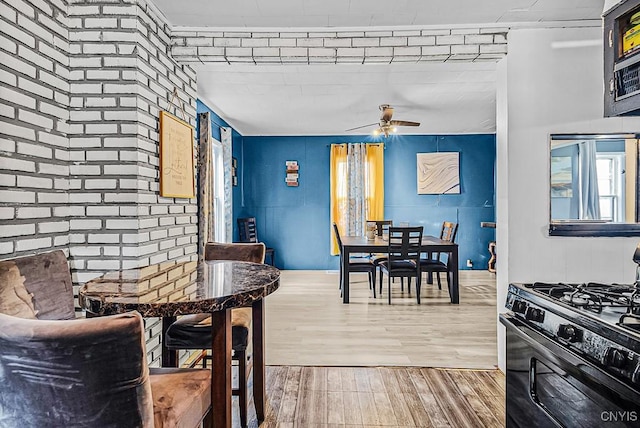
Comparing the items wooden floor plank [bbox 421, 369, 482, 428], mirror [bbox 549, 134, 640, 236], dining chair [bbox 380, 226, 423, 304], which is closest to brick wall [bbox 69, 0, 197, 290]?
wooden floor plank [bbox 421, 369, 482, 428]

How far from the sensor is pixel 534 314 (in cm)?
126

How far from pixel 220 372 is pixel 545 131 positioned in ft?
7.93

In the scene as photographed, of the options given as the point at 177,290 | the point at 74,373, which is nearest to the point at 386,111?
the point at 177,290

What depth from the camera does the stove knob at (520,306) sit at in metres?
1.34

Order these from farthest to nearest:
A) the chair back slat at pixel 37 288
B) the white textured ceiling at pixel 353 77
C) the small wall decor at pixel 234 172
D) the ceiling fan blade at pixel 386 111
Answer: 1. the small wall decor at pixel 234 172
2. the ceiling fan blade at pixel 386 111
3. the white textured ceiling at pixel 353 77
4. the chair back slat at pixel 37 288

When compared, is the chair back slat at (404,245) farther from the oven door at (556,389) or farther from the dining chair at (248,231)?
the oven door at (556,389)

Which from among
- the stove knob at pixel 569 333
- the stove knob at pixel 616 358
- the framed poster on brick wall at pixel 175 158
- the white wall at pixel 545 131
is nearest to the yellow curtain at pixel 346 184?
the framed poster on brick wall at pixel 175 158

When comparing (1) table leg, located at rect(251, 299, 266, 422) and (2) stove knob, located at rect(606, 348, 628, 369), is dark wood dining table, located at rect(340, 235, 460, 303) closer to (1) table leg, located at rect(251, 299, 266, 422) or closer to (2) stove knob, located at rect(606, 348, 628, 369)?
(1) table leg, located at rect(251, 299, 266, 422)

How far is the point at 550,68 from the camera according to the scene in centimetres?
254

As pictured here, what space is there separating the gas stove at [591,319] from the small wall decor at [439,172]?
222 inches

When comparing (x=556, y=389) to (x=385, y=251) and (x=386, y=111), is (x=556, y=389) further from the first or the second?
(x=386, y=111)

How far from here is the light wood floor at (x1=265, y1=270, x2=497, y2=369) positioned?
9.75ft

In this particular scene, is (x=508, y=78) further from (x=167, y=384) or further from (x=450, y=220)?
(x=450, y=220)

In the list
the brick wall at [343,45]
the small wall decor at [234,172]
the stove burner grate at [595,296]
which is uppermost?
the brick wall at [343,45]
